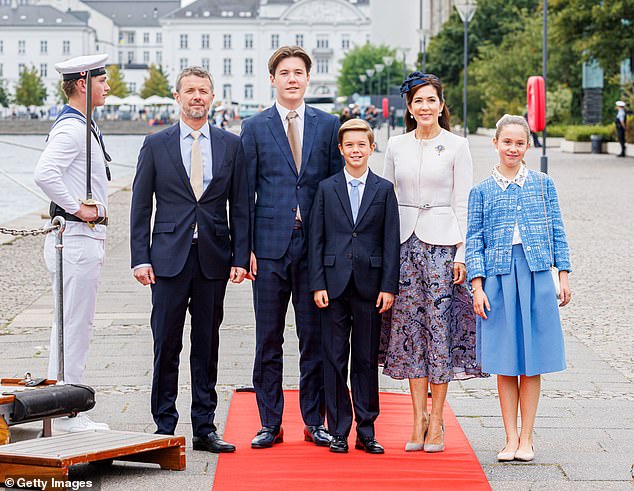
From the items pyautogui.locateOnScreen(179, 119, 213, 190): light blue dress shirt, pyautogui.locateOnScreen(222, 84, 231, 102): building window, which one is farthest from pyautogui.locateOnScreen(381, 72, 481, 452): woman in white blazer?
pyautogui.locateOnScreen(222, 84, 231, 102): building window

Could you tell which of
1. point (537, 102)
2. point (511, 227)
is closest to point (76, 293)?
point (511, 227)

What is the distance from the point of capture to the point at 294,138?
Result: 6.63 m

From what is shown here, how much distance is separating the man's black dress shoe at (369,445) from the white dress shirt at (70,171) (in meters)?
1.78

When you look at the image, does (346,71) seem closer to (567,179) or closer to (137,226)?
(567,179)

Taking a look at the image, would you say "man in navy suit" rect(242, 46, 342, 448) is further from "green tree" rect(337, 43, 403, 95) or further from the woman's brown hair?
"green tree" rect(337, 43, 403, 95)

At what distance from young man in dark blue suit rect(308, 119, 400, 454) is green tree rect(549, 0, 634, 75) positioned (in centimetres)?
3411

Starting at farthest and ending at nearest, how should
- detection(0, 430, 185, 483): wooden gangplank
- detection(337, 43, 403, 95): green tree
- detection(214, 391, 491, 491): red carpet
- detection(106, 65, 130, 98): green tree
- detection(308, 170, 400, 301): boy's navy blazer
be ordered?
detection(106, 65, 130, 98): green tree, detection(337, 43, 403, 95): green tree, detection(308, 170, 400, 301): boy's navy blazer, detection(214, 391, 491, 491): red carpet, detection(0, 430, 185, 483): wooden gangplank

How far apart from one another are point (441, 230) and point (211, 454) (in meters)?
1.65

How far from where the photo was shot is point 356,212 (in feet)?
21.1

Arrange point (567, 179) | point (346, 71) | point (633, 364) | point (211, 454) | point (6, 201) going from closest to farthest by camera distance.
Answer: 1. point (211, 454)
2. point (633, 364)
3. point (6, 201)
4. point (567, 179)
5. point (346, 71)

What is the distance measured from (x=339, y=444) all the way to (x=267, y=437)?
15.2 inches

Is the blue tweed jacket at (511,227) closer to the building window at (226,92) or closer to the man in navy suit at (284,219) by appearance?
the man in navy suit at (284,219)

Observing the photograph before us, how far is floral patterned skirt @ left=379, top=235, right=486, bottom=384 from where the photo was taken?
644 centimetres

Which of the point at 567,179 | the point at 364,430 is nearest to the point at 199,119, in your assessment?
the point at 364,430
